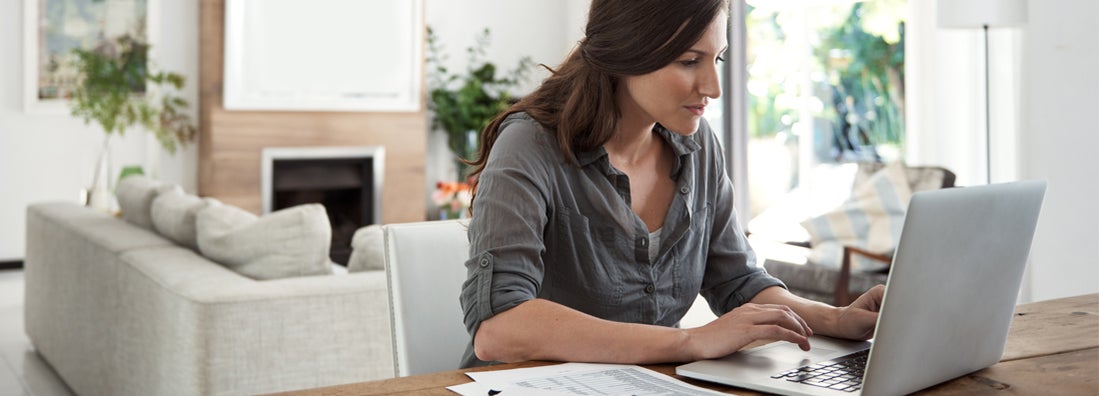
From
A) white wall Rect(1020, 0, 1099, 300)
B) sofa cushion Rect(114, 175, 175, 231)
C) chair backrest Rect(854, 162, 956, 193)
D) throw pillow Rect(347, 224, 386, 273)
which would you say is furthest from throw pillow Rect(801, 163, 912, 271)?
sofa cushion Rect(114, 175, 175, 231)

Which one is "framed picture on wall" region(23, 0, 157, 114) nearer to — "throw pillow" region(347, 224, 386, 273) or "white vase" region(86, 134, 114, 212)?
"white vase" region(86, 134, 114, 212)

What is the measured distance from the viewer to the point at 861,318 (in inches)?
57.2

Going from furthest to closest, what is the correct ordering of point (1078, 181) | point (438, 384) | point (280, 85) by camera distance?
1. point (280, 85)
2. point (1078, 181)
3. point (438, 384)

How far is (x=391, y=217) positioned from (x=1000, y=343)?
6.15 metres

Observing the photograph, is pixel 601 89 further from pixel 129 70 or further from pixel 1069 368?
pixel 129 70

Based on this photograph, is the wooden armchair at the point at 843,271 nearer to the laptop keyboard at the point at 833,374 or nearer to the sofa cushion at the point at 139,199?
Answer: the sofa cushion at the point at 139,199

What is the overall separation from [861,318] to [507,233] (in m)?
0.48

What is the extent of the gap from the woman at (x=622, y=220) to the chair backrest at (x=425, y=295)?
0.42 ft

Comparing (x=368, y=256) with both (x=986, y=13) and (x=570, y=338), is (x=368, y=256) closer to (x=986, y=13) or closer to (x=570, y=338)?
(x=570, y=338)

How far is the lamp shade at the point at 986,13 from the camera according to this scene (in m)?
4.19

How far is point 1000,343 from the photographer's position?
4.35 feet

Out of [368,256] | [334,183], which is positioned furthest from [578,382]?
[334,183]

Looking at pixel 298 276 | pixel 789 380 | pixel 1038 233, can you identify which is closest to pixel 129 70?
pixel 298 276

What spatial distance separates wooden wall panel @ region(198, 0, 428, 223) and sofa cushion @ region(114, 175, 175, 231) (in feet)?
8.49
